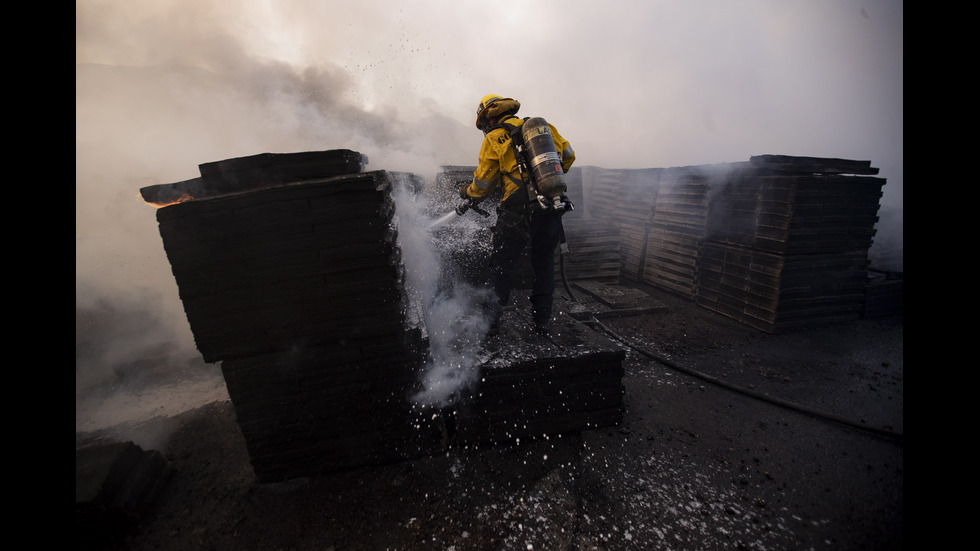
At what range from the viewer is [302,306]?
2623 millimetres

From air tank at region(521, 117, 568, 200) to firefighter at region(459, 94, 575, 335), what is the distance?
0.16m

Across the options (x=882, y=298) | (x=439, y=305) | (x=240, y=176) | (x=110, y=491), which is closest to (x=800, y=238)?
(x=882, y=298)

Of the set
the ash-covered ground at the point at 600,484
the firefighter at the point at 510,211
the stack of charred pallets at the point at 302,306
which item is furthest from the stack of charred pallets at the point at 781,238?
the stack of charred pallets at the point at 302,306

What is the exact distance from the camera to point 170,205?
230 cm

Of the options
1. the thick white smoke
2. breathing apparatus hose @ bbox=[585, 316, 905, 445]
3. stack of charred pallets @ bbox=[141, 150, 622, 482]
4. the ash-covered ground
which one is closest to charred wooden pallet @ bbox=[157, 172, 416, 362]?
stack of charred pallets @ bbox=[141, 150, 622, 482]

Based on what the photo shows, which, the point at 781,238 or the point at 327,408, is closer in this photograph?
the point at 327,408

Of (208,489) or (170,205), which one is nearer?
(170,205)

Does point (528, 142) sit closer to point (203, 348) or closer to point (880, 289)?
point (203, 348)

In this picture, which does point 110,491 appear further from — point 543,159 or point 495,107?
point 495,107

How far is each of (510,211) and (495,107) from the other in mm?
1128

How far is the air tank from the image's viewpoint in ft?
11.0

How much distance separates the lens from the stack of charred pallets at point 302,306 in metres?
2.43
